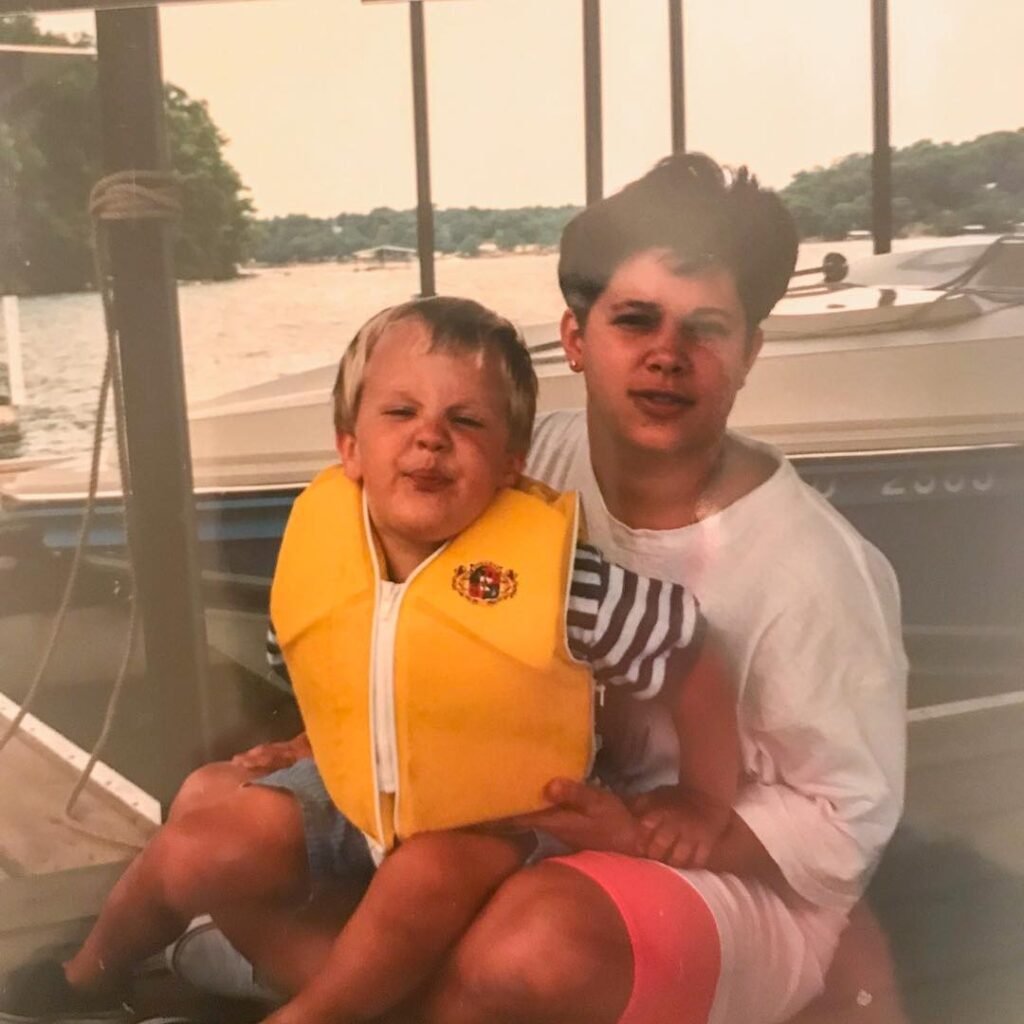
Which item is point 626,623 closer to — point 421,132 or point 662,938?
point 662,938

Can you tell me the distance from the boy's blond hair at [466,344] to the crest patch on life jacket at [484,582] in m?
0.06

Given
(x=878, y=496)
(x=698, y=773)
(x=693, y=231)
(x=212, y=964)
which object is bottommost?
(x=212, y=964)

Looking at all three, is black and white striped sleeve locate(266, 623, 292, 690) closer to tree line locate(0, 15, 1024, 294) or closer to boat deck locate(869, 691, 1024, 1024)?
tree line locate(0, 15, 1024, 294)

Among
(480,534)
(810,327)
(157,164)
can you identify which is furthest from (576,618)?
(157,164)

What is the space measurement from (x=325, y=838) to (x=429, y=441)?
0.67ft

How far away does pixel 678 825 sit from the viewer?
0.54 metres

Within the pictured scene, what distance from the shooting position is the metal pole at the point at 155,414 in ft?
1.87

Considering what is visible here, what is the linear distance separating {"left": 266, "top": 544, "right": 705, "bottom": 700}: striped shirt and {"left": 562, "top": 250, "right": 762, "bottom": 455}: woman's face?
2.6 inches

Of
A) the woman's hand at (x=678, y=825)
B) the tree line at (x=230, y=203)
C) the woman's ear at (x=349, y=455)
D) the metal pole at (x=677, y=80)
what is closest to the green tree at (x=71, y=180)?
the tree line at (x=230, y=203)

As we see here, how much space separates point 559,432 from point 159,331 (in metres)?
0.21

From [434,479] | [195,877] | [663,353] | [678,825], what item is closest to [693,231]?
A: [663,353]

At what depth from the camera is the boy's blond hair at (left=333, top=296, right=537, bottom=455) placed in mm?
527

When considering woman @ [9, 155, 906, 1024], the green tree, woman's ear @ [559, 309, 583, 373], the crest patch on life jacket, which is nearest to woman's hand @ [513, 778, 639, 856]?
woman @ [9, 155, 906, 1024]

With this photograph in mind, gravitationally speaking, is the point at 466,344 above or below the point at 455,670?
above
